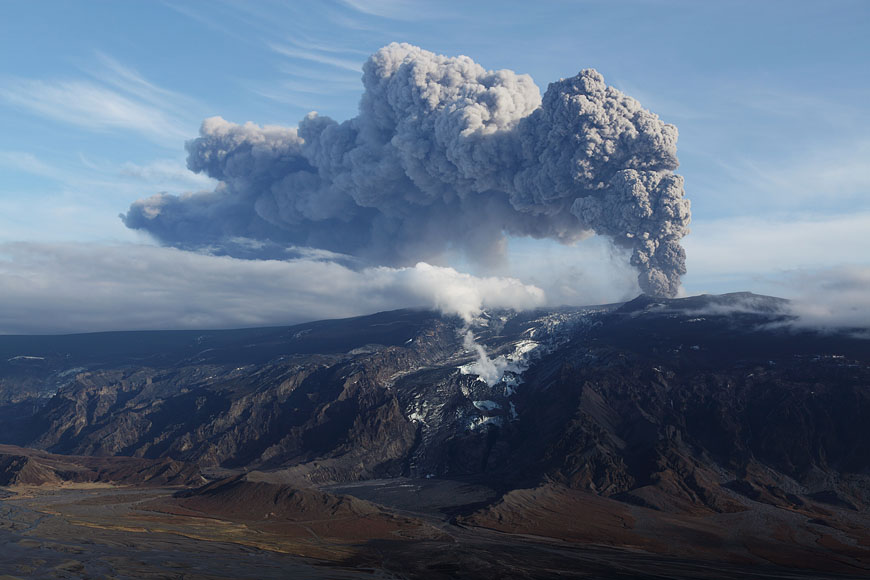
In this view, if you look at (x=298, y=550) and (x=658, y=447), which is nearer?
(x=298, y=550)

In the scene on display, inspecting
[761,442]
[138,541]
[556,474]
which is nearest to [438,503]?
[556,474]

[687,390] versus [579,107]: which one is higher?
[579,107]

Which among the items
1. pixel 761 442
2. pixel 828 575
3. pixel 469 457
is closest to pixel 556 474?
pixel 469 457

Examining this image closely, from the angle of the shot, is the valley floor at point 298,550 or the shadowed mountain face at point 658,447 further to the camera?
the shadowed mountain face at point 658,447

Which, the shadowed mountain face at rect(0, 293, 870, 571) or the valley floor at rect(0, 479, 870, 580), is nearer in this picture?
the valley floor at rect(0, 479, 870, 580)

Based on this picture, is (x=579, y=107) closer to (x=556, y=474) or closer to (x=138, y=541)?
(x=556, y=474)

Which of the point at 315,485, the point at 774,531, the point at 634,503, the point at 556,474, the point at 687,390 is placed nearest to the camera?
the point at 774,531

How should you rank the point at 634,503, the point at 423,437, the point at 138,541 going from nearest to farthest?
the point at 138,541, the point at 634,503, the point at 423,437

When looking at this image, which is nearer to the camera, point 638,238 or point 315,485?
point 315,485

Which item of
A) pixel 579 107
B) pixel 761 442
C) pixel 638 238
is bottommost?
pixel 761 442

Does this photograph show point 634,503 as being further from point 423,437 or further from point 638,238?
point 638,238
